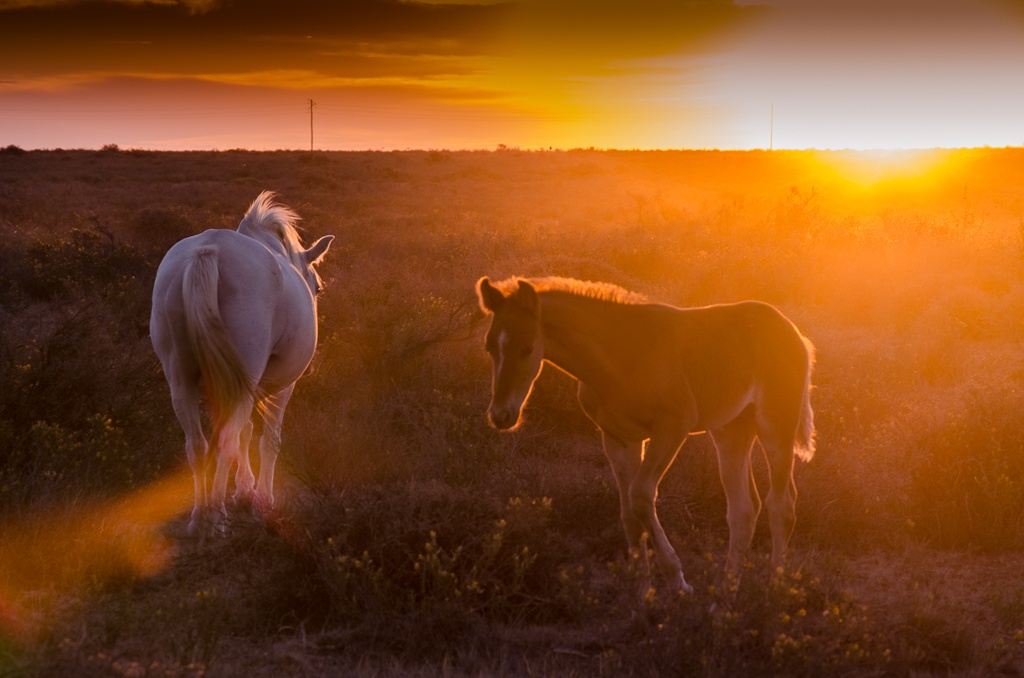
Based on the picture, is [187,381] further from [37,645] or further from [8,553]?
[37,645]

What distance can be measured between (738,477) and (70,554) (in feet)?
14.0

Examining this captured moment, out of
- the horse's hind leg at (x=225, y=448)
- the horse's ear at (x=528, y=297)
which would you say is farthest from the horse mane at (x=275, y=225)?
the horse's ear at (x=528, y=297)

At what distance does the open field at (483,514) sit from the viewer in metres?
4.04

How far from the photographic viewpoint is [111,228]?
22.5 m

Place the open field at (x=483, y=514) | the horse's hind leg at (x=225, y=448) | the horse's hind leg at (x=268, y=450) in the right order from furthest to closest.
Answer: the horse's hind leg at (x=268, y=450), the horse's hind leg at (x=225, y=448), the open field at (x=483, y=514)

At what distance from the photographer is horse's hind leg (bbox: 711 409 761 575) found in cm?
529

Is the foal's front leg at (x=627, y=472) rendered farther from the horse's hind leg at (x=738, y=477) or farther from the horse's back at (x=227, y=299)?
the horse's back at (x=227, y=299)

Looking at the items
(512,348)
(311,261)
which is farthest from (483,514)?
(311,261)

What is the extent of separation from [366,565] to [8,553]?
2389mm

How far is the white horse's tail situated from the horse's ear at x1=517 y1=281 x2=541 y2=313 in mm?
2443

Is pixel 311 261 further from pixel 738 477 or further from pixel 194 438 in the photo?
pixel 738 477

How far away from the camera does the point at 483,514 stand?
15.9 feet

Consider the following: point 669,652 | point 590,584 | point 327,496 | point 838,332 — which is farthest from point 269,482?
point 838,332

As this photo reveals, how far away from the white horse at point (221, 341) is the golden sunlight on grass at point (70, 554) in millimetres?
459
